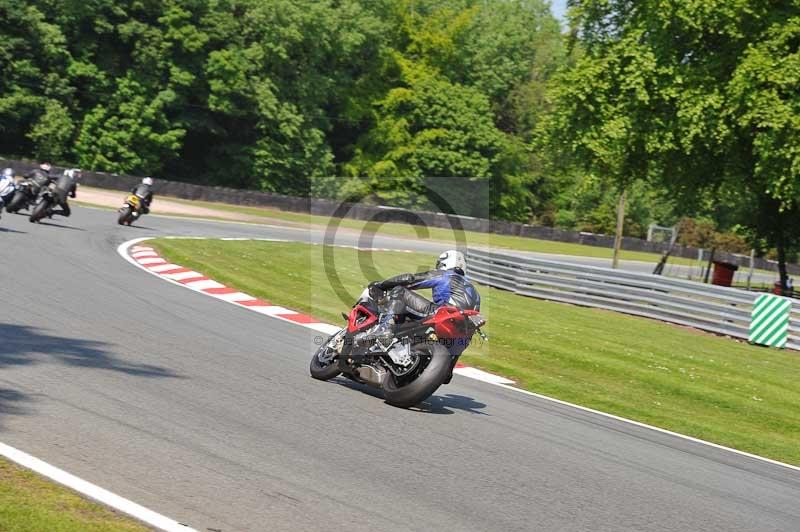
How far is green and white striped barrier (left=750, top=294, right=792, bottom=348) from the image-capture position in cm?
1984

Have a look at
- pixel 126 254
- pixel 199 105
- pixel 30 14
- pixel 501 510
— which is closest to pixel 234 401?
pixel 501 510

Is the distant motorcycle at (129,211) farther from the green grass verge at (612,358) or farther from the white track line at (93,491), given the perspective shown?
the white track line at (93,491)

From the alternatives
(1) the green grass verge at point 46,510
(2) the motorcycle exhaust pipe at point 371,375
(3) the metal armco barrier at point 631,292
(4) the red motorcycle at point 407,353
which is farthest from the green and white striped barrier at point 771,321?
→ (1) the green grass verge at point 46,510

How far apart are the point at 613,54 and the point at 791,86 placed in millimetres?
5252

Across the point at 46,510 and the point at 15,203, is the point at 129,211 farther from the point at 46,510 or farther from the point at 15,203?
the point at 46,510

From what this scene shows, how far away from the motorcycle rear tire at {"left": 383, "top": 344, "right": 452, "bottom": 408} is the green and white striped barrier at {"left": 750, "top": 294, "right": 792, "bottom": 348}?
1271 cm

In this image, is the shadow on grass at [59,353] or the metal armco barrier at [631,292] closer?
the shadow on grass at [59,353]

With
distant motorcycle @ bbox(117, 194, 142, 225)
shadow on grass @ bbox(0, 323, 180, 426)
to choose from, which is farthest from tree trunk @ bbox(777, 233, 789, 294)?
shadow on grass @ bbox(0, 323, 180, 426)

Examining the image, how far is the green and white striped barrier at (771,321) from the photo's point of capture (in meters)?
19.8

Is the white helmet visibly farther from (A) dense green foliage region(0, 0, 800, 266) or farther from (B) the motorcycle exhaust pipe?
(A) dense green foliage region(0, 0, 800, 266)

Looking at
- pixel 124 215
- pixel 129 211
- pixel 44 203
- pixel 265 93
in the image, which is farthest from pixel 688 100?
pixel 265 93

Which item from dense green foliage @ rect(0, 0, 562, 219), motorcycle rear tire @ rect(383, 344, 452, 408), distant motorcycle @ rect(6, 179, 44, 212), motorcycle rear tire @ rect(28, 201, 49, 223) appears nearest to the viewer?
motorcycle rear tire @ rect(383, 344, 452, 408)

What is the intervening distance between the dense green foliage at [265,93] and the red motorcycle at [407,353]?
36307 mm

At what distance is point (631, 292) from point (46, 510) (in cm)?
1975
